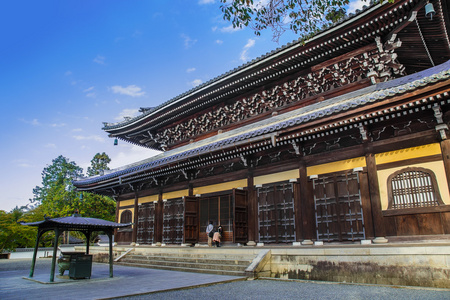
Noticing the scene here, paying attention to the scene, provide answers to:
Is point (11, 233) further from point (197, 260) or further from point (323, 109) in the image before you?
point (323, 109)

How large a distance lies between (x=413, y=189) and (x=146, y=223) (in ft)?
44.1

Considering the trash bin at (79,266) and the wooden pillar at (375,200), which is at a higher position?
the wooden pillar at (375,200)

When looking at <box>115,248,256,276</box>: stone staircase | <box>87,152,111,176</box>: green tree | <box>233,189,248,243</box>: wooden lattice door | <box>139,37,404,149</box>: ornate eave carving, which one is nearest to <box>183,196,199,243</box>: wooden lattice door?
<box>115,248,256,276</box>: stone staircase

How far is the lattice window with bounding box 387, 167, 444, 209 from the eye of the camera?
9.03 metres

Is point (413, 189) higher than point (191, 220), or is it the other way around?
point (413, 189)

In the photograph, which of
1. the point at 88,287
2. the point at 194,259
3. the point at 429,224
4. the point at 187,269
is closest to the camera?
the point at 88,287

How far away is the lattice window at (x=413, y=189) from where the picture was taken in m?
9.03

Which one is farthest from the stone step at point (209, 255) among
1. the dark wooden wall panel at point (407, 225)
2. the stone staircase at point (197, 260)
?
the dark wooden wall panel at point (407, 225)

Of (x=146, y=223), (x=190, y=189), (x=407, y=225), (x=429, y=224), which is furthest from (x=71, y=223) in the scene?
(x=429, y=224)

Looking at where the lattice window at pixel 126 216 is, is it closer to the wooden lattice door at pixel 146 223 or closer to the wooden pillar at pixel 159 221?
the wooden lattice door at pixel 146 223

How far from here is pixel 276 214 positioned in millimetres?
12227

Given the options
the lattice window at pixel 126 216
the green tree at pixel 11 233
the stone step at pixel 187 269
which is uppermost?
the lattice window at pixel 126 216

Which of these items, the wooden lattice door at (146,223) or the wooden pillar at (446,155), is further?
the wooden lattice door at (146,223)

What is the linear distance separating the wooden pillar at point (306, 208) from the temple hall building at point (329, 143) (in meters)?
0.04
